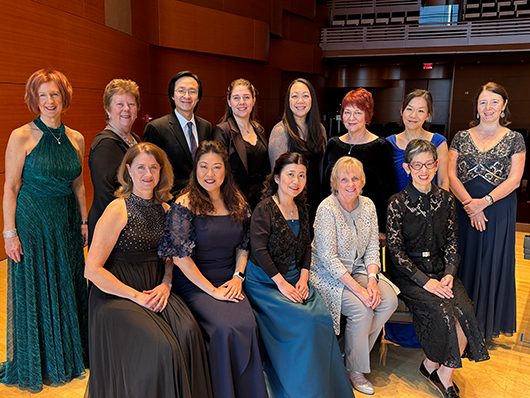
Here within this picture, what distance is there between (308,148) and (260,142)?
0.34 metres

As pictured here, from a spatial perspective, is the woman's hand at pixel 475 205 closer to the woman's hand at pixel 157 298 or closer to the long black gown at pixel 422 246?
the long black gown at pixel 422 246

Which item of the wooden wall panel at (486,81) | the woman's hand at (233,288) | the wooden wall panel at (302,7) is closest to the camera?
the woman's hand at (233,288)

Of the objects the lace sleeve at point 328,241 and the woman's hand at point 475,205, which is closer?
the lace sleeve at point 328,241

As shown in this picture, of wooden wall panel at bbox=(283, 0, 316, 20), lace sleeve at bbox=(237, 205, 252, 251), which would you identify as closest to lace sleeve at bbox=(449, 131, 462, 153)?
lace sleeve at bbox=(237, 205, 252, 251)

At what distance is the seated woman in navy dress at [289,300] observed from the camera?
1.96 meters

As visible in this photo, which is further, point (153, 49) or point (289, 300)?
point (153, 49)

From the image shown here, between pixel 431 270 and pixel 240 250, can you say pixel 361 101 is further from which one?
pixel 240 250

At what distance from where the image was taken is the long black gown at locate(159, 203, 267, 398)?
186 centimetres

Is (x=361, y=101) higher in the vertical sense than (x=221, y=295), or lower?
higher

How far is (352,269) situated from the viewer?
2.44 meters

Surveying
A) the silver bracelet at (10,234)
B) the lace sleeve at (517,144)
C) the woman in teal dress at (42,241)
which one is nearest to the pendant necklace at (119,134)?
the woman in teal dress at (42,241)

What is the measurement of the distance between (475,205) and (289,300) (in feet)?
4.88

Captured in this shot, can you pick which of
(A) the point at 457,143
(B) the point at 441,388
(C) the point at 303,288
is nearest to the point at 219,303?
(C) the point at 303,288

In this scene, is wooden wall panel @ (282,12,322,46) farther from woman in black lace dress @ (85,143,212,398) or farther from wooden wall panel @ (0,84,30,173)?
woman in black lace dress @ (85,143,212,398)
